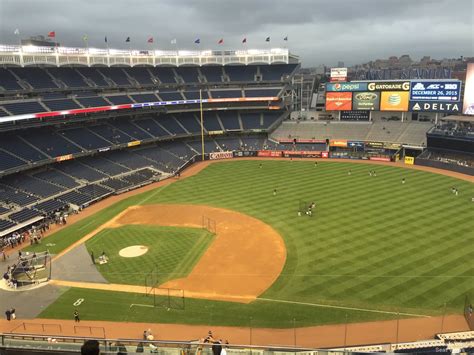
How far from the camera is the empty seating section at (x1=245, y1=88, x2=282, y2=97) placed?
97312mm

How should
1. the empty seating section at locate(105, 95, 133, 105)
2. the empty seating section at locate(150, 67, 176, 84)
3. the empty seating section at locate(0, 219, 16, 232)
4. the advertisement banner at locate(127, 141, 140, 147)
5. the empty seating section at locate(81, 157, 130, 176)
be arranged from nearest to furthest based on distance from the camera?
the empty seating section at locate(0, 219, 16, 232)
the empty seating section at locate(81, 157, 130, 176)
the advertisement banner at locate(127, 141, 140, 147)
the empty seating section at locate(105, 95, 133, 105)
the empty seating section at locate(150, 67, 176, 84)

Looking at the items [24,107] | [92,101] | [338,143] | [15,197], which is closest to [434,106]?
[338,143]

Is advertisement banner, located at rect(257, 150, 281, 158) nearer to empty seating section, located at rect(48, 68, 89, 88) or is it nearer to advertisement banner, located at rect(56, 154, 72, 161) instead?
empty seating section, located at rect(48, 68, 89, 88)

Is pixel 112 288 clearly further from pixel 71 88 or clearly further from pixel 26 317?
pixel 71 88

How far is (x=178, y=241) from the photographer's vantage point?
4016 centimetres

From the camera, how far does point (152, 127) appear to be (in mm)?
85750

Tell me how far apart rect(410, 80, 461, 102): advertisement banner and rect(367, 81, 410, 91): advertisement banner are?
1.46m

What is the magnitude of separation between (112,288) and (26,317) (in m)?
6.39

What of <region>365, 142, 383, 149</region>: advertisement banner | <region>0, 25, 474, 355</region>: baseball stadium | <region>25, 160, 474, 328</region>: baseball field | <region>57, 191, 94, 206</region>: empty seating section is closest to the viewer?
<region>0, 25, 474, 355</region>: baseball stadium

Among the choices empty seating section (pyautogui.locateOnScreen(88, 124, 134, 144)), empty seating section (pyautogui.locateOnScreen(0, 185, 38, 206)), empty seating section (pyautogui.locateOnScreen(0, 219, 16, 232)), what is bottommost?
empty seating section (pyautogui.locateOnScreen(0, 219, 16, 232))

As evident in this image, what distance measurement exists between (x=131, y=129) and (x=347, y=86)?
51553 mm

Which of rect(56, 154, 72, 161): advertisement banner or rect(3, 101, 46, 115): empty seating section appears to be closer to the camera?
rect(3, 101, 46, 115): empty seating section

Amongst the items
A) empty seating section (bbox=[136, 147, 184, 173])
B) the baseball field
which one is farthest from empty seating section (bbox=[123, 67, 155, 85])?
the baseball field

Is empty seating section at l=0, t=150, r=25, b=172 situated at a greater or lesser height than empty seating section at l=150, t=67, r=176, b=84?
lesser
